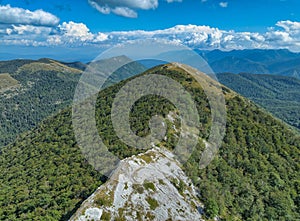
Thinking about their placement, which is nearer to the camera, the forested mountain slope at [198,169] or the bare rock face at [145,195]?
the bare rock face at [145,195]

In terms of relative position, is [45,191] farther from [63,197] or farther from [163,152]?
[163,152]

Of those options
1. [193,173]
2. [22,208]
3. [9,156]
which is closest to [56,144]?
[9,156]

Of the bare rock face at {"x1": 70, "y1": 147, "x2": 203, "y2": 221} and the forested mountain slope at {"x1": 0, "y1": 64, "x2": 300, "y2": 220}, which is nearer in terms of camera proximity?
the bare rock face at {"x1": 70, "y1": 147, "x2": 203, "y2": 221}

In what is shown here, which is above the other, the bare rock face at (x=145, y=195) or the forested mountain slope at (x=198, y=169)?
the bare rock face at (x=145, y=195)

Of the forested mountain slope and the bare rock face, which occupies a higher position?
the bare rock face
